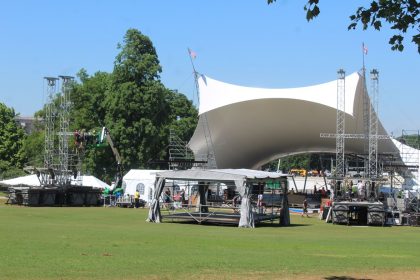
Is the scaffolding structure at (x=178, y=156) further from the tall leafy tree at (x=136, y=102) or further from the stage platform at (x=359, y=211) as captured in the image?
the stage platform at (x=359, y=211)

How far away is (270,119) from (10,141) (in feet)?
125

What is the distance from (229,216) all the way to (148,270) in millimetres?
16617

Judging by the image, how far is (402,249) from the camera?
16375 millimetres

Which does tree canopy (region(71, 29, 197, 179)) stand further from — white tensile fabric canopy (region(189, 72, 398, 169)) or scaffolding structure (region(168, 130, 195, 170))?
white tensile fabric canopy (region(189, 72, 398, 169))

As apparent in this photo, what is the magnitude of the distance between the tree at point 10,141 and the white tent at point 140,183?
3527 centimetres

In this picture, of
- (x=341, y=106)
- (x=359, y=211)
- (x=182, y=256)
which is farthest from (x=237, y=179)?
(x=341, y=106)

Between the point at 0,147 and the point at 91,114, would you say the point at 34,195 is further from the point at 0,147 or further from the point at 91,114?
the point at 0,147

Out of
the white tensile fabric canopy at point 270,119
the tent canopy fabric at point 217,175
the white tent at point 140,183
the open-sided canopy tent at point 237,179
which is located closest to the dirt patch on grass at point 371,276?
the open-sided canopy tent at point 237,179

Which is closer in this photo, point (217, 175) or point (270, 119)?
point (217, 175)

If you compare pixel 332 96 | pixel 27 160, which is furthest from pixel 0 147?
pixel 332 96

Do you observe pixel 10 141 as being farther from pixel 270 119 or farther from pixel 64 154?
pixel 64 154

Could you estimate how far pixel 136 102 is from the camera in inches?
2189

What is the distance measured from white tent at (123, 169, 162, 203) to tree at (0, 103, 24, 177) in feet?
116

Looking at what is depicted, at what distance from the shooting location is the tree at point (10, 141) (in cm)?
7775
